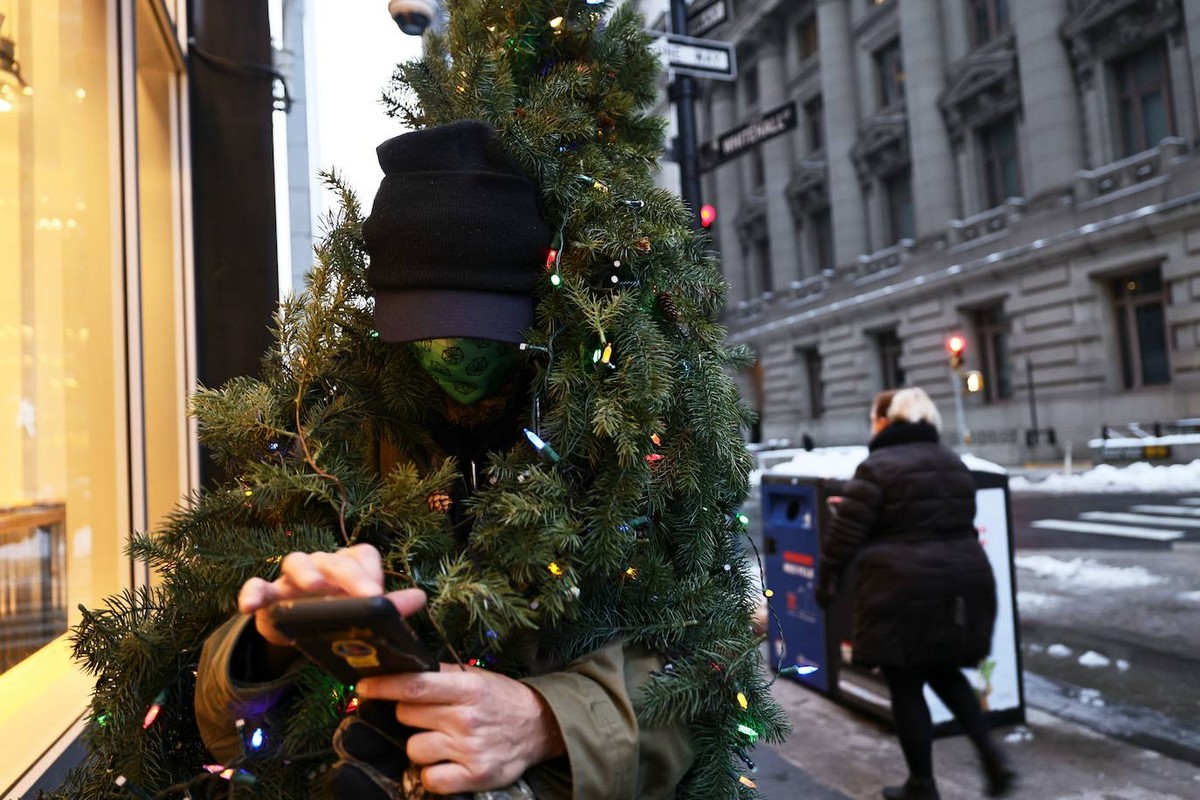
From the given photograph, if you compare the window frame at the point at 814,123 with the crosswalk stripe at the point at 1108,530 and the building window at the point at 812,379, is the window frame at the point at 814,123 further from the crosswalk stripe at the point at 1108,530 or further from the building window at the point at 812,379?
the crosswalk stripe at the point at 1108,530

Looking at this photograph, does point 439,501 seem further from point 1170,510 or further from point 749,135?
point 1170,510

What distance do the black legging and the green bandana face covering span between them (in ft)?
10.8

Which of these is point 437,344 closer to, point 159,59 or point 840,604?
point 159,59

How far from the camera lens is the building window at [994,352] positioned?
26.3 metres

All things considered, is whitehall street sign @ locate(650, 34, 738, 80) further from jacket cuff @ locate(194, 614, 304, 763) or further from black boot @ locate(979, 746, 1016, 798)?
jacket cuff @ locate(194, 614, 304, 763)

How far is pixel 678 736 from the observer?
4.48ft

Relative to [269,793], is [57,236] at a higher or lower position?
higher

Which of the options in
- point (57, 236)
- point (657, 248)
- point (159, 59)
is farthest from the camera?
point (159, 59)

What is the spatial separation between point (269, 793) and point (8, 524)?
206 centimetres

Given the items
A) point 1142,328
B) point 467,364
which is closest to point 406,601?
point 467,364

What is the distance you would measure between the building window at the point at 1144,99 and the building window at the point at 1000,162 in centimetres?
343

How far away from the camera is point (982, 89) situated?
26.5 meters

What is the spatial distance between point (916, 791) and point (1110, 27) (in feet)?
83.4

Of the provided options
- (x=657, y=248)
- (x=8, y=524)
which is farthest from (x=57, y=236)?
(x=657, y=248)
